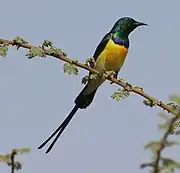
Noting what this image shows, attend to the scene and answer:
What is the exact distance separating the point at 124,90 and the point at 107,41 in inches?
116

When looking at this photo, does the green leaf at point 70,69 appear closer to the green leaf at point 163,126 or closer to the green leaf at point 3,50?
the green leaf at point 3,50

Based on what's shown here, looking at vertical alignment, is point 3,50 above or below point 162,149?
above

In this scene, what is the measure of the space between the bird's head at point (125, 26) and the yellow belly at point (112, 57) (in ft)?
0.97

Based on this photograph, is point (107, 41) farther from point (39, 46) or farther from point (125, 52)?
point (39, 46)

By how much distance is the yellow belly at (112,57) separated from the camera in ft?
15.5

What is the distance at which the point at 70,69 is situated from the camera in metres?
2.04

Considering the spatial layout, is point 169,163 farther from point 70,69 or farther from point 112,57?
point 112,57

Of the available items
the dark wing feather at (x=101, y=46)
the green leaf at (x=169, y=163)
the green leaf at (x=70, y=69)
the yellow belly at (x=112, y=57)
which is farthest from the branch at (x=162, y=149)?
the dark wing feather at (x=101, y=46)

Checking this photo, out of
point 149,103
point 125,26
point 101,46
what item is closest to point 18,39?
point 149,103

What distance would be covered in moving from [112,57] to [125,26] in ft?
1.94

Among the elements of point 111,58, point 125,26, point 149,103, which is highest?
point 125,26

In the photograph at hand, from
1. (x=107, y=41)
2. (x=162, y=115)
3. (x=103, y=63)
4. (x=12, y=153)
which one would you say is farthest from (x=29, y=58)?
(x=107, y=41)

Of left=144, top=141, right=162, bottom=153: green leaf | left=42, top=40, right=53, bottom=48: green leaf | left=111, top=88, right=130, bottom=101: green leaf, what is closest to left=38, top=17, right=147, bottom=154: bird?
left=42, top=40, right=53, bottom=48: green leaf

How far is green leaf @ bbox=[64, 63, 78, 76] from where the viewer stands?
6.63 feet
